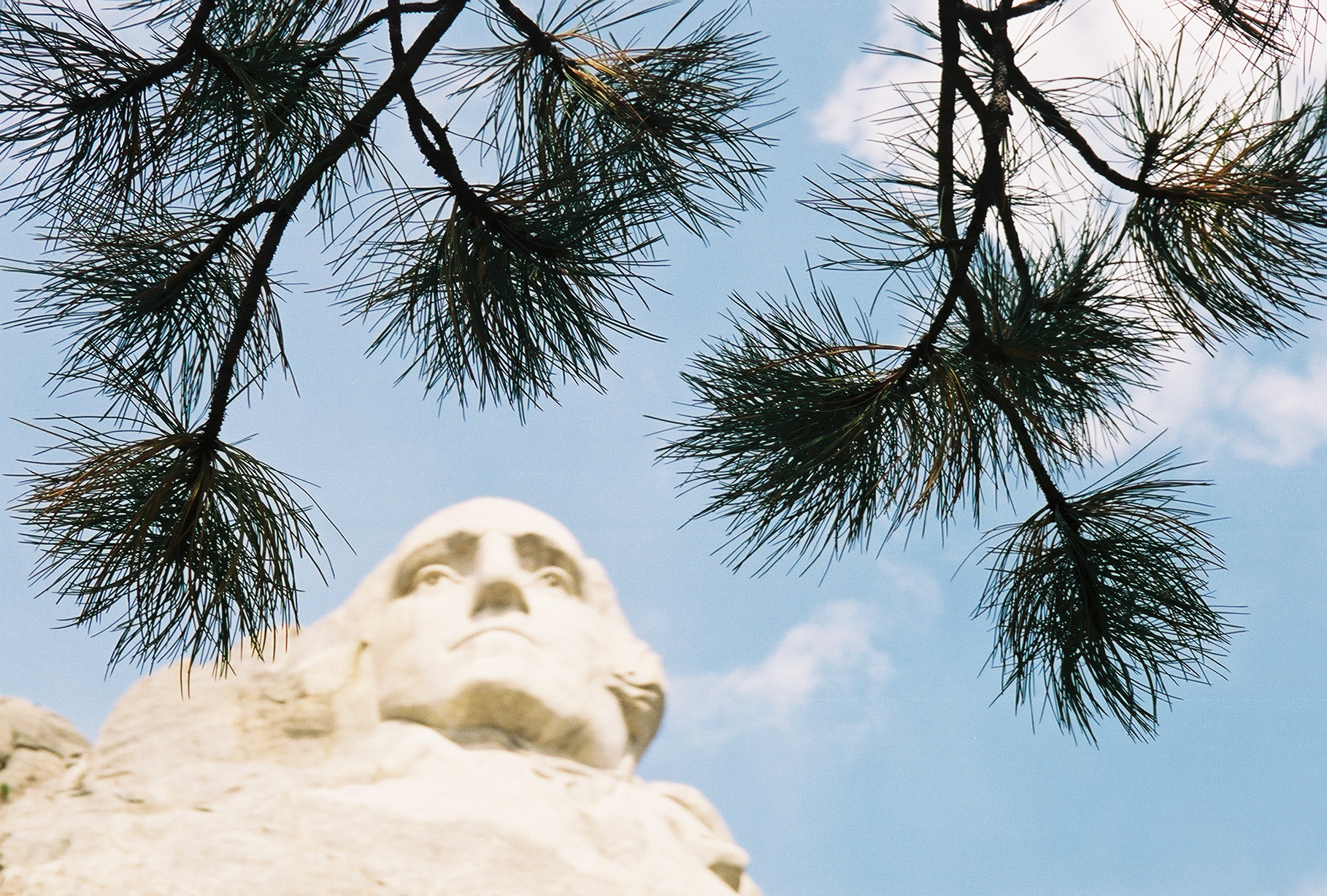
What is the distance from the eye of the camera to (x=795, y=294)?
1.82 m

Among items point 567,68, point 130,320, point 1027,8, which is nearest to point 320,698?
point 130,320

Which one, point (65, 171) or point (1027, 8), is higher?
point (1027, 8)

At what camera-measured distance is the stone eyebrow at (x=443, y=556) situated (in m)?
3.81

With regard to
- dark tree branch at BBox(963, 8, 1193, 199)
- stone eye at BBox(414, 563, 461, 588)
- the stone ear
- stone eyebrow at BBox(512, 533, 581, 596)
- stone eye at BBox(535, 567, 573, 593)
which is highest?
stone eyebrow at BBox(512, 533, 581, 596)

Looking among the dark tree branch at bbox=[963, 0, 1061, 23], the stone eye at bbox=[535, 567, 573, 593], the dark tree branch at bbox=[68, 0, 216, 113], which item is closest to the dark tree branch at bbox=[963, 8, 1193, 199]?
the dark tree branch at bbox=[963, 0, 1061, 23]

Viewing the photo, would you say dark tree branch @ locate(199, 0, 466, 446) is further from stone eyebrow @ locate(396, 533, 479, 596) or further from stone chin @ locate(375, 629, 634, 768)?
stone eyebrow @ locate(396, 533, 479, 596)

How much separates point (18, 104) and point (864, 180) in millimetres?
929

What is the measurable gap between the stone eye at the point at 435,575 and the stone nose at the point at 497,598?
0.13 metres

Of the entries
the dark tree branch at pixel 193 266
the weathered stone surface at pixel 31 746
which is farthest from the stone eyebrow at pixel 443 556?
the dark tree branch at pixel 193 266

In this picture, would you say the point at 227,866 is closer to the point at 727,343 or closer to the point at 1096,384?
the point at 727,343

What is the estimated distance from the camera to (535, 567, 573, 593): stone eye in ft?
12.5

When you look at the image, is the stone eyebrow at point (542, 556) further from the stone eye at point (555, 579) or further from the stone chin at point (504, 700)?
the stone chin at point (504, 700)

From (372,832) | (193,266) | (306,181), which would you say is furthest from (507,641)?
(306,181)

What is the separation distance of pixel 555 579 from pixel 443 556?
29cm
